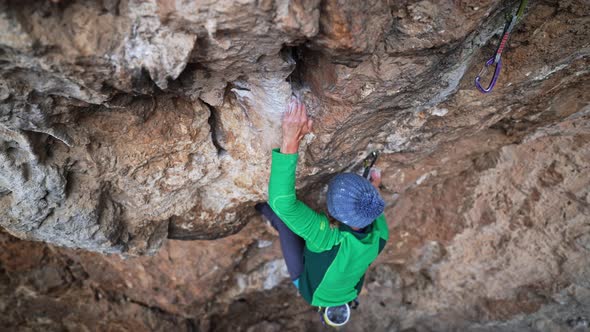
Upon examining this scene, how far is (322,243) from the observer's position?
1572mm

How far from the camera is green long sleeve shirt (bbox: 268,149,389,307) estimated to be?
1.37 m

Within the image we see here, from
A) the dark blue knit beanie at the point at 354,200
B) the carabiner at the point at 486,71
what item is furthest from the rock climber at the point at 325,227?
the carabiner at the point at 486,71

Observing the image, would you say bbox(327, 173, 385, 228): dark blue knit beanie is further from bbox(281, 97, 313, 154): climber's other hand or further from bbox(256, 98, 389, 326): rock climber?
bbox(281, 97, 313, 154): climber's other hand

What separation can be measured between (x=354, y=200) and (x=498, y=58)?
642 millimetres

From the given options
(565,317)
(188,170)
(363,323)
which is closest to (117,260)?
(188,170)

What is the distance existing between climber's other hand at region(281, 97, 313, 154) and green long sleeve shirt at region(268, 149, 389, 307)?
0.03 m

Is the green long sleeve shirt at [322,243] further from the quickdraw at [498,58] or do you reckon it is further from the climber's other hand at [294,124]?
the quickdraw at [498,58]

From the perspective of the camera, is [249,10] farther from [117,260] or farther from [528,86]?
[117,260]

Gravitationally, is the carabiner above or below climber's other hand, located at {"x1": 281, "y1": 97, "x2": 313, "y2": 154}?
above

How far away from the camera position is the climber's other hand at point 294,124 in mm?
1318

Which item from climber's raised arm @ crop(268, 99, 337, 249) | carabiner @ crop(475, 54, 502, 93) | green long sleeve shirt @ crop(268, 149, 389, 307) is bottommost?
green long sleeve shirt @ crop(268, 149, 389, 307)

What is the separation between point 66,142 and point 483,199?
6.04 ft

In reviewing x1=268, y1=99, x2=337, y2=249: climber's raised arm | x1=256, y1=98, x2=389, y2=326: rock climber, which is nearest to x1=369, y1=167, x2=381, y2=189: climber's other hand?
x1=256, y1=98, x2=389, y2=326: rock climber

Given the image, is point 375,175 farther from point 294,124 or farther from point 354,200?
point 294,124
